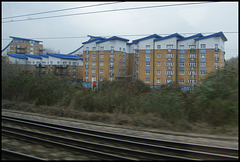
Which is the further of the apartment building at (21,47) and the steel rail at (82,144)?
the apartment building at (21,47)

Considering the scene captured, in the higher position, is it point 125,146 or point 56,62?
point 56,62

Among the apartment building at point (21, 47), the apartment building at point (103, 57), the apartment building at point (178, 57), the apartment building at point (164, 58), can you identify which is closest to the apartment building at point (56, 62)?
the apartment building at point (103, 57)

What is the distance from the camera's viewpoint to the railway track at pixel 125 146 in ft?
16.7

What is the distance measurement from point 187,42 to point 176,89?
23.1 feet

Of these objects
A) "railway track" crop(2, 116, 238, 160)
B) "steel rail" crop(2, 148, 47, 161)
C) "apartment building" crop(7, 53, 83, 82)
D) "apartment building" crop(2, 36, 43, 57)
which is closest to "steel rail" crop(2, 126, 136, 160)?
"railway track" crop(2, 116, 238, 160)

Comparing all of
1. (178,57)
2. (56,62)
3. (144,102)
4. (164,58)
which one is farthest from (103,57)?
(144,102)

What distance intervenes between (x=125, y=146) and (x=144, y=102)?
4.35m

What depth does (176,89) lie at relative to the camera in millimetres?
10734

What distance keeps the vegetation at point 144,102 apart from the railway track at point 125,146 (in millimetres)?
2121

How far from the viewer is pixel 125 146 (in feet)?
20.1

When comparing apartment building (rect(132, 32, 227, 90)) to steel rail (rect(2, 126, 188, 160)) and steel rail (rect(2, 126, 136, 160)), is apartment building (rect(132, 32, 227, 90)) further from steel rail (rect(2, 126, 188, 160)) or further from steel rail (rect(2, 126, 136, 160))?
steel rail (rect(2, 126, 136, 160))

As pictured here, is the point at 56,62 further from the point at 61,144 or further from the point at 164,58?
→ the point at 61,144

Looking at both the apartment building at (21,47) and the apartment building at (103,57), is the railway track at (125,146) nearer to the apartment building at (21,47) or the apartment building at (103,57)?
the apartment building at (103,57)

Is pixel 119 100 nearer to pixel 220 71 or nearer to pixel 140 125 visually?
pixel 140 125
